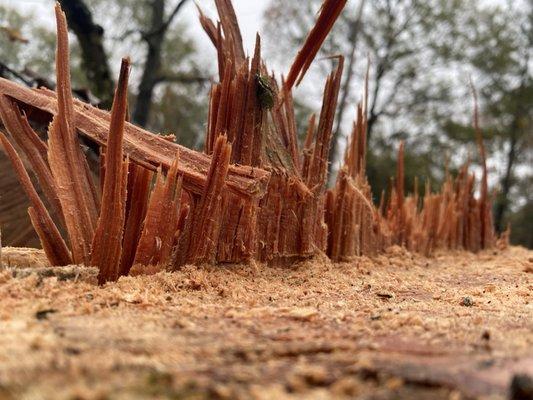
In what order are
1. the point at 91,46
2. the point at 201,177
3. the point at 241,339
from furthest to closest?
the point at 91,46, the point at 201,177, the point at 241,339

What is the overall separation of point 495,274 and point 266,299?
1.33 meters

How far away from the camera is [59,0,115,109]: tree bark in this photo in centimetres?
471

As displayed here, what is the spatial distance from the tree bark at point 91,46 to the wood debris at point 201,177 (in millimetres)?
3143

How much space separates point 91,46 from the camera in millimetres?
4883

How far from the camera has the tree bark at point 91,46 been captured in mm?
4711

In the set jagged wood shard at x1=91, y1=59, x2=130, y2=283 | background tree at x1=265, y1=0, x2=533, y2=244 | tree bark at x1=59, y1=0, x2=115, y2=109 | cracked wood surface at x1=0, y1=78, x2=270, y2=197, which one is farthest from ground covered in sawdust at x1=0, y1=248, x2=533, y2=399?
background tree at x1=265, y1=0, x2=533, y2=244

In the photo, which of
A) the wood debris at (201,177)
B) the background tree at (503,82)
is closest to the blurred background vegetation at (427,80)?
the background tree at (503,82)

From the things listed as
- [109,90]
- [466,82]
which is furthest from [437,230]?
[466,82]

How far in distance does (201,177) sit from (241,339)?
2.47 feet

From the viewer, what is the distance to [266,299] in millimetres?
1283

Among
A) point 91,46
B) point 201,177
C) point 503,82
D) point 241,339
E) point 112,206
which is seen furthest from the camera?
point 503,82

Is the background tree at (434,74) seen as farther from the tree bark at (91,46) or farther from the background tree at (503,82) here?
the tree bark at (91,46)

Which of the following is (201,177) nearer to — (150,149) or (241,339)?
(150,149)

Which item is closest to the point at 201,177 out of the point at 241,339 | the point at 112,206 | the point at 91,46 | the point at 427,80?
the point at 112,206
